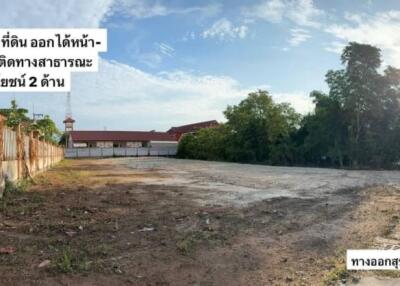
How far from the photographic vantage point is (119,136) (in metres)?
65.5

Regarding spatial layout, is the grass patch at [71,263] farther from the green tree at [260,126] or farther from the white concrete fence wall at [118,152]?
the white concrete fence wall at [118,152]

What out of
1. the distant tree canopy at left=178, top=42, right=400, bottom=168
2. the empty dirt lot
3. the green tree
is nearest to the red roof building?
the green tree

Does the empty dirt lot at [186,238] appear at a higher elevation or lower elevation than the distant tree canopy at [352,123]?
lower

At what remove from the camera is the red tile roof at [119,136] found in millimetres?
63844

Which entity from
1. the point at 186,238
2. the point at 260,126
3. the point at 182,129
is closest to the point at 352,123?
the point at 260,126

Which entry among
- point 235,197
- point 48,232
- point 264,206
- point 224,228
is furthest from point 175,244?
point 235,197

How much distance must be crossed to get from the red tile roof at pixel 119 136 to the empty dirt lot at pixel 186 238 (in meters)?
56.6

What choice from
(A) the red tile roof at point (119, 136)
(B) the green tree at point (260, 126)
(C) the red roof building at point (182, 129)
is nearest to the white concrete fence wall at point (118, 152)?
(A) the red tile roof at point (119, 136)

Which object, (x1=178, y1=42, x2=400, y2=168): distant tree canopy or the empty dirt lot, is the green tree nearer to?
(x1=178, y1=42, x2=400, y2=168): distant tree canopy

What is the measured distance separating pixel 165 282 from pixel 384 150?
23.0m

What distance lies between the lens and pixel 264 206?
7582 millimetres

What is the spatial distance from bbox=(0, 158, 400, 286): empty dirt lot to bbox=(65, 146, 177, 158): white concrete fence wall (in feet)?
151

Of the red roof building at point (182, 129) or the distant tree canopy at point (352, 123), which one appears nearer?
the distant tree canopy at point (352, 123)

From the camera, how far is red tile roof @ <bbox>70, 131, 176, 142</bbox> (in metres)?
63.8
